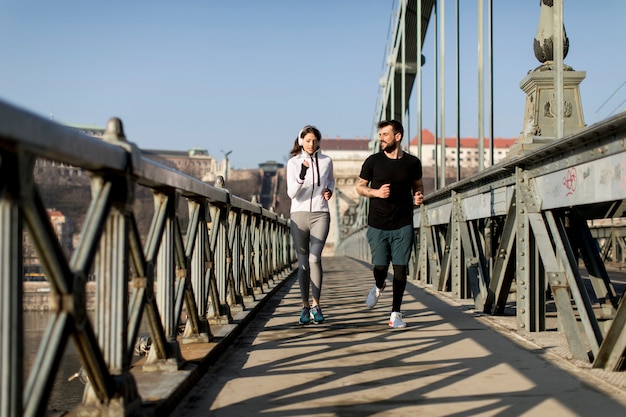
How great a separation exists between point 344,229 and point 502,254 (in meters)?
52.4

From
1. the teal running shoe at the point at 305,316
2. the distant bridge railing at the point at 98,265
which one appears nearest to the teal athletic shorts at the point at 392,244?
the teal running shoe at the point at 305,316

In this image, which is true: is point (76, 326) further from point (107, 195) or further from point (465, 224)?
point (465, 224)

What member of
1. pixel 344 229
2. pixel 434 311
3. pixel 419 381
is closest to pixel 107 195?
pixel 419 381

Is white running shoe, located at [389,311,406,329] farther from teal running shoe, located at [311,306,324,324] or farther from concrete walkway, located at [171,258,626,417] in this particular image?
teal running shoe, located at [311,306,324,324]

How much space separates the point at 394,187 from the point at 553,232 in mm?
1618

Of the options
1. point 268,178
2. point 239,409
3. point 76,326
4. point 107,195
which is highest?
point 268,178

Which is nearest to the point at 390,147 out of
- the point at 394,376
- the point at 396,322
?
the point at 396,322

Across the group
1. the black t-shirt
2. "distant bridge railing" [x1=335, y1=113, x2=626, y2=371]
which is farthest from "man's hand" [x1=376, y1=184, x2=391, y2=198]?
"distant bridge railing" [x1=335, y1=113, x2=626, y2=371]

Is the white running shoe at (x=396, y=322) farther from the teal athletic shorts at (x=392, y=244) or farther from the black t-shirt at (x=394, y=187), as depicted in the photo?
the black t-shirt at (x=394, y=187)

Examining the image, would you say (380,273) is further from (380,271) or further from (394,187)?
(394,187)

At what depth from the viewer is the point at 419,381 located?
339cm

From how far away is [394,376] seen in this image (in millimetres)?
3506

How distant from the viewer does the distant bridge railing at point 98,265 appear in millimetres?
1747

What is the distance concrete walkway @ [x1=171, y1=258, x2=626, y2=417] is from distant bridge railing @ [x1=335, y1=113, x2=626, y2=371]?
228mm
